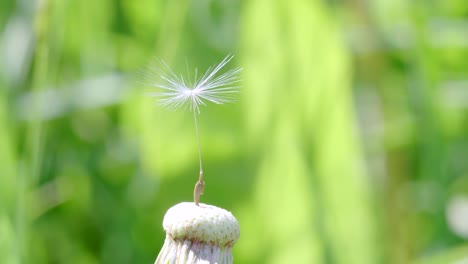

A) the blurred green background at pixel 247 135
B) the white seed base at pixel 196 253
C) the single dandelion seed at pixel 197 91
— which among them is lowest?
the white seed base at pixel 196 253

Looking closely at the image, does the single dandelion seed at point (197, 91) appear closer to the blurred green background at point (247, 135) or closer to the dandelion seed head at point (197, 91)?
the dandelion seed head at point (197, 91)

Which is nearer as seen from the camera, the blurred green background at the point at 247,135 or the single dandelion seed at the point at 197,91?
the single dandelion seed at the point at 197,91

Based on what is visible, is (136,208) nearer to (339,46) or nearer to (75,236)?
(75,236)

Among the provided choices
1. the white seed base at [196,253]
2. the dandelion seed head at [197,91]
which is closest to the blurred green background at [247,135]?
the dandelion seed head at [197,91]

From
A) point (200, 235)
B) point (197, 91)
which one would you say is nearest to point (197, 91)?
point (197, 91)

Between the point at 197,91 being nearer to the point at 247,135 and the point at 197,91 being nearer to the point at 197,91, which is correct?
the point at 197,91

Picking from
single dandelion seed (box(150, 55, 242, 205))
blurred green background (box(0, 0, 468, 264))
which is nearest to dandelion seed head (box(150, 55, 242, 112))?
single dandelion seed (box(150, 55, 242, 205))

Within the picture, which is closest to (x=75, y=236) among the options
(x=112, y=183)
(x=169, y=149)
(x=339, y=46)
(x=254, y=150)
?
(x=112, y=183)
